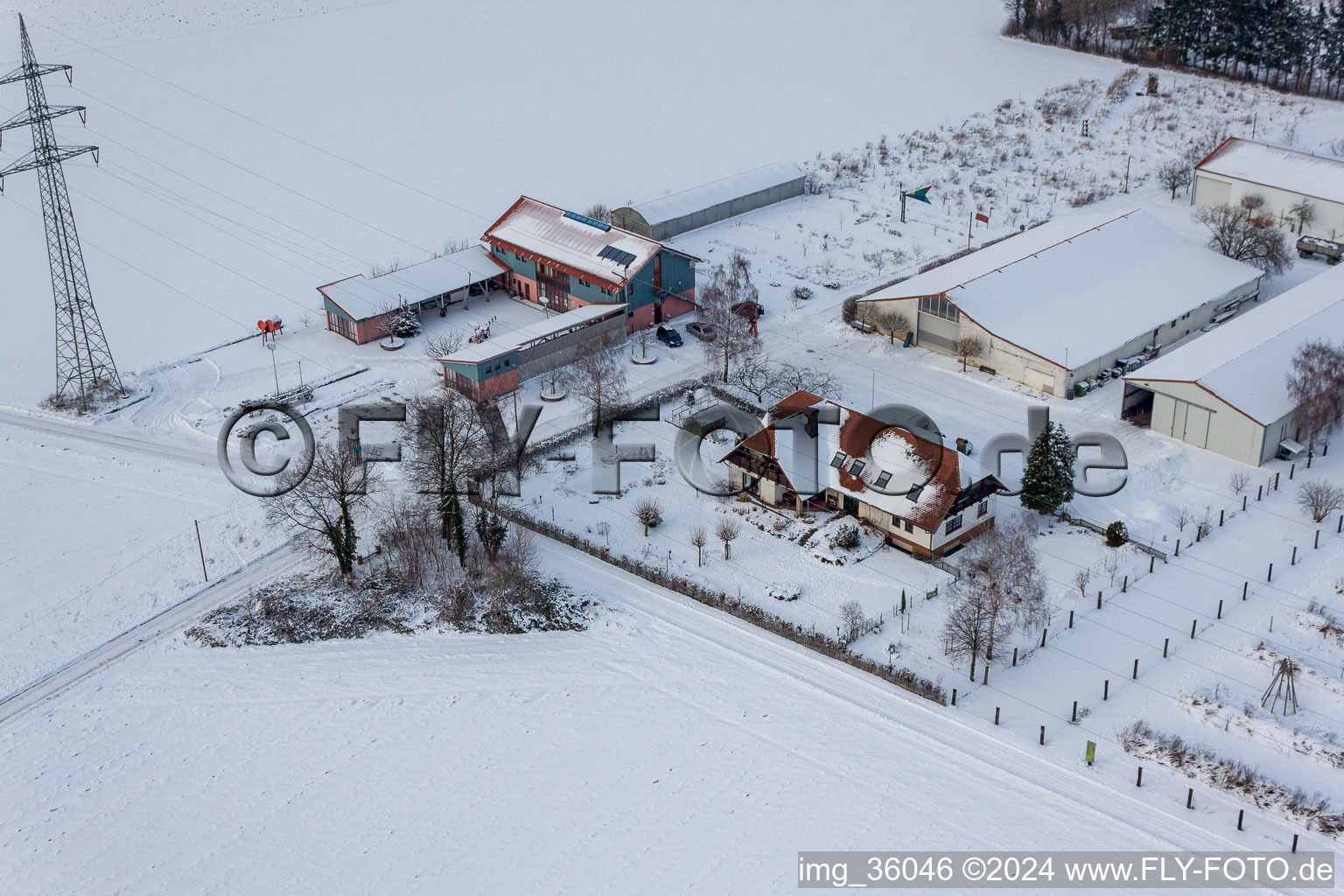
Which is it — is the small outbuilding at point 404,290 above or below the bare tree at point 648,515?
above

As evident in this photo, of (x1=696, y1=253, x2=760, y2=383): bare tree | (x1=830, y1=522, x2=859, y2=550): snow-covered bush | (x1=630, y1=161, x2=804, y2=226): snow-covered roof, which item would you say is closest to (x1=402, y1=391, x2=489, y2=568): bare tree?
(x1=830, y1=522, x2=859, y2=550): snow-covered bush

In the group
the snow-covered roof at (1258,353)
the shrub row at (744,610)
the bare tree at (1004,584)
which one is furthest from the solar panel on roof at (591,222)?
the bare tree at (1004,584)

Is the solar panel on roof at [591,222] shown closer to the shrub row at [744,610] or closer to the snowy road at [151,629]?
the shrub row at [744,610]

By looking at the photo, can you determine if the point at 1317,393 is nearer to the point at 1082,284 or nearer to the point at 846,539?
the point at 1082,284

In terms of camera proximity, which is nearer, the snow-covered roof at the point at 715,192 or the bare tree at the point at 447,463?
the bare tree at the point at 447,463

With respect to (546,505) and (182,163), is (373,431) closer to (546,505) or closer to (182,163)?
(546,505)

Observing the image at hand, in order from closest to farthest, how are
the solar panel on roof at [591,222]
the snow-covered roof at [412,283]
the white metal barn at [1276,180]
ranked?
1. the snow-covered roof at [412,283]
2. the solar panel on roof at [591,222]
3. the white metal barn at [1276,180]

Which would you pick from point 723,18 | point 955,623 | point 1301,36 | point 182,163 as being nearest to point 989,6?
point 723,18
